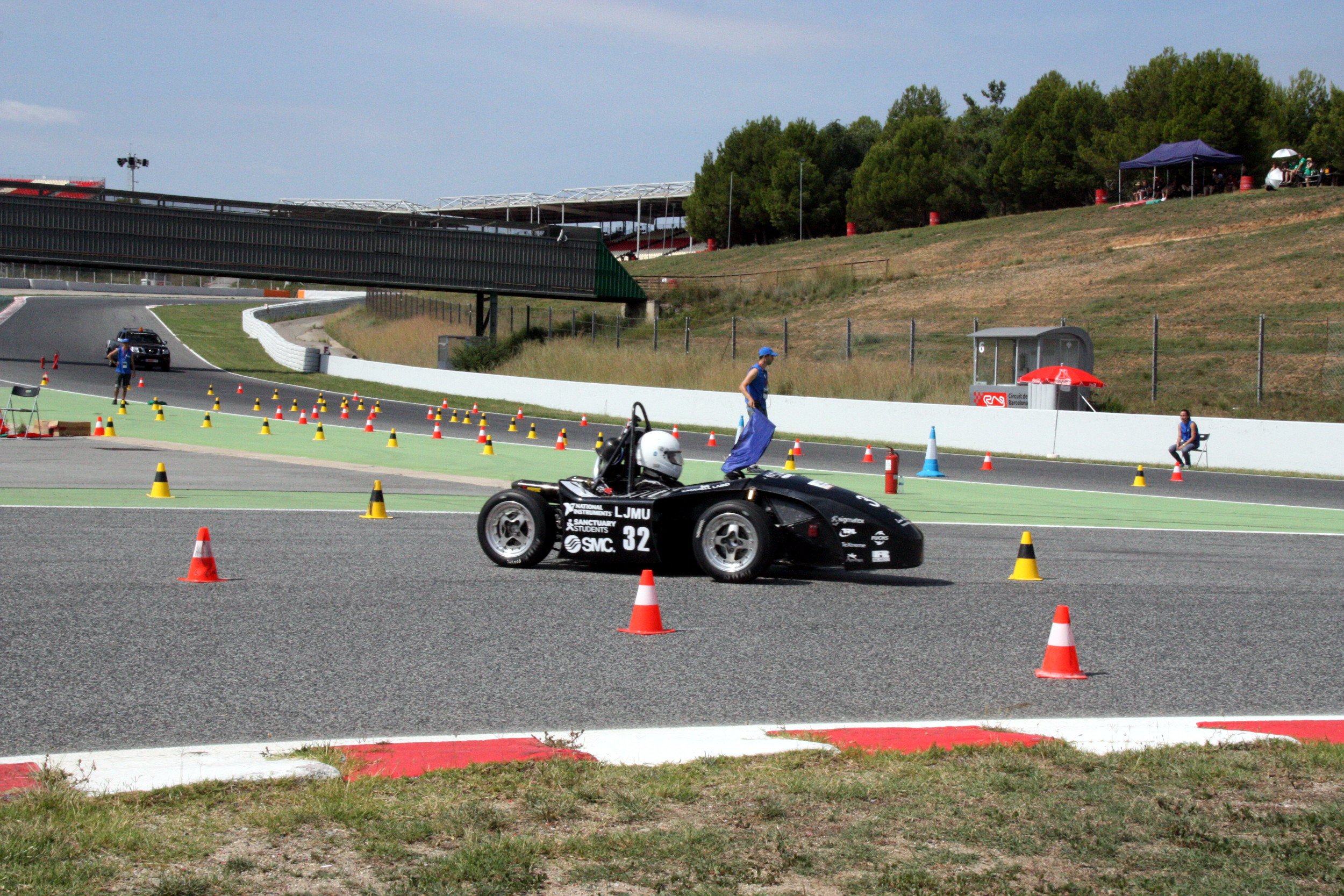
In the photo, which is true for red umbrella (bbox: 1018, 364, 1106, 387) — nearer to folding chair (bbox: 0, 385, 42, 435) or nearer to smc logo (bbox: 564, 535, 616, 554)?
folding chair (bbox: 0, 385, 42, 435)

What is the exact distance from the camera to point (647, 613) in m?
7.88

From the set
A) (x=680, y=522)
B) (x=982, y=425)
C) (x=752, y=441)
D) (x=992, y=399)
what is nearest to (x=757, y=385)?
(x=752, y=441)

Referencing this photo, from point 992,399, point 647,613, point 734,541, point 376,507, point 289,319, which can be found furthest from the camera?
point 289,319

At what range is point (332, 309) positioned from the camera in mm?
84312

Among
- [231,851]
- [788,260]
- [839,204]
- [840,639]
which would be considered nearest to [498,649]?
[840,639]

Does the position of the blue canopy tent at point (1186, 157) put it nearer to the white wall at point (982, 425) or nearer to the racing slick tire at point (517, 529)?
the white wall at point (982, 425)

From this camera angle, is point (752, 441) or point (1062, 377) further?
point (1062, 377)

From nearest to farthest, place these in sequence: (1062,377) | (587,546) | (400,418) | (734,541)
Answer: (734,541), (587,546), (1062,377), (400,418)

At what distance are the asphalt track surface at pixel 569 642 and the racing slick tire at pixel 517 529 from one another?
21 centimetres

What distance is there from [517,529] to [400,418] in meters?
22.6

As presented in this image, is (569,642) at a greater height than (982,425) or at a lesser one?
lesser

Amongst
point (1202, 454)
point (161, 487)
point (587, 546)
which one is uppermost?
point (1202, 454)

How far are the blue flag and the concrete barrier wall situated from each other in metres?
40.3

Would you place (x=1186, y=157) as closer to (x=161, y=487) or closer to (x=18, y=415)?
(x=18, y=415)
